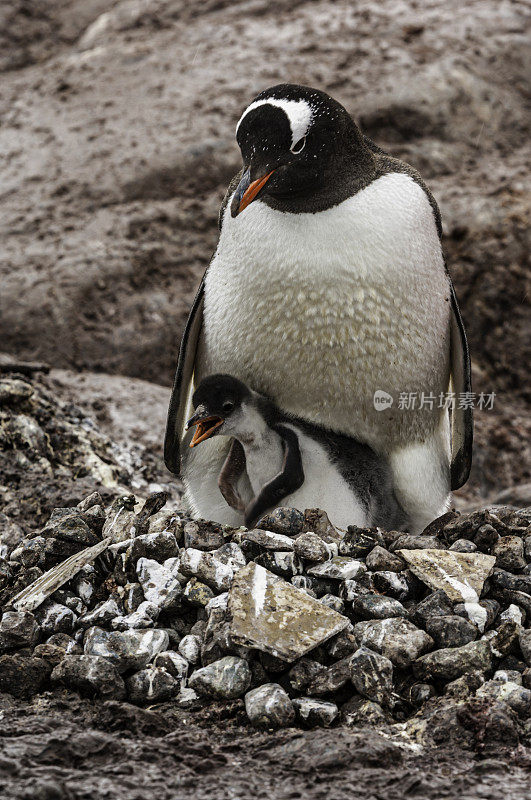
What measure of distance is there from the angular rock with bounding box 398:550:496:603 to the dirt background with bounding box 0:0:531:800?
1.67 meters

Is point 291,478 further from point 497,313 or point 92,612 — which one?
point 497,313

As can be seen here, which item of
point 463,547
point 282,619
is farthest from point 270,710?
point 463,547

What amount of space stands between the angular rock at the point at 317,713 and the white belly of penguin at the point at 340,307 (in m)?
0.85

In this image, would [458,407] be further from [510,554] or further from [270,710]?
[270,710]

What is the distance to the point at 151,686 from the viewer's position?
1.38m

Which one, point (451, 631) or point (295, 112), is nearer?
point (451, 631)

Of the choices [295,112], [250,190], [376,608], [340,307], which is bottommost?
[376,608]

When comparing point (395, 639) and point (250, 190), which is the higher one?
point (250, 190)

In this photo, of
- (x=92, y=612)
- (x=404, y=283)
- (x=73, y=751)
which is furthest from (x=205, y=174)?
(x=73, y=751)

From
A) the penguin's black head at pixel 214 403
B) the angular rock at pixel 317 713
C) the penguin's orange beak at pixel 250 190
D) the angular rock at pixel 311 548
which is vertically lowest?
the angular rock at pixel 317 713

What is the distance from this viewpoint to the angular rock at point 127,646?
1.41m

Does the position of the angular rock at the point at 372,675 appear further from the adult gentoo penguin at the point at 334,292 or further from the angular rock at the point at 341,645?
the adult gentoo penguin at the point at 334,292

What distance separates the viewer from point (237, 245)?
2.04 meters

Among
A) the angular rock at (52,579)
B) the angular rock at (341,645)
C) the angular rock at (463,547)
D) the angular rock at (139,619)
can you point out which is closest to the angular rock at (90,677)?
the angular rock at (139,619)
